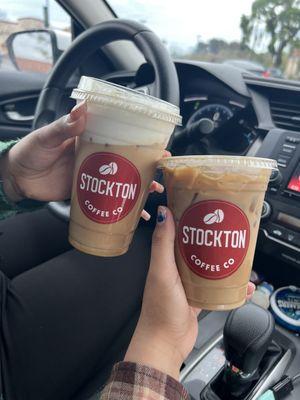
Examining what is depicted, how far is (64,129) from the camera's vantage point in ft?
2.55

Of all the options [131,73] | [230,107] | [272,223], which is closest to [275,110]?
[230,107]

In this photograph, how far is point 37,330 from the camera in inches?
35.5

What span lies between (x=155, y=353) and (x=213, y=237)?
251 millimetres

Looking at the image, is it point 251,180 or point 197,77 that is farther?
point 197,77

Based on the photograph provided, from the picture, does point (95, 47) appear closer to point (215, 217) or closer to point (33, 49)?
point (215, 217)

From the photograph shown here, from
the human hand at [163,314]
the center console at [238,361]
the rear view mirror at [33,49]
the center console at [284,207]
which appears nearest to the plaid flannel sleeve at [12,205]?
the human hand at [163,314]

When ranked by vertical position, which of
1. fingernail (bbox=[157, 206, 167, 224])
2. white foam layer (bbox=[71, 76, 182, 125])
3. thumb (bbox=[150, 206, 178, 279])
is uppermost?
white foam layer (bbox=[71, 76, 182, 125])

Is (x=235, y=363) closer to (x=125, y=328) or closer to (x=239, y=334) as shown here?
(x=239, y=334)

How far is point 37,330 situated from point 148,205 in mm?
648

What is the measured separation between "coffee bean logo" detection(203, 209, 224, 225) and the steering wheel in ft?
1.63

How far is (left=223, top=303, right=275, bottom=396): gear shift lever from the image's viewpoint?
930 mm

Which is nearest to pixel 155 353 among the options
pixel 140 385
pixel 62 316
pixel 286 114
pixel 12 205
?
pixel 140 385

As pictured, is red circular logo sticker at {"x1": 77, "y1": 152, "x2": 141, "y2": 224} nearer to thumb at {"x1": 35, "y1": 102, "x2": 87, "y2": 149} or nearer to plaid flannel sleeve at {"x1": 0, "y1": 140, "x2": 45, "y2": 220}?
thumb at {"x1": 35, "y1": 102, "x2": 87, "y2": 149}

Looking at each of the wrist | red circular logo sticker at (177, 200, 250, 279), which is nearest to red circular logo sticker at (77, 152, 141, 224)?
red circular logo sticker at (177, 200, 250, 279)
